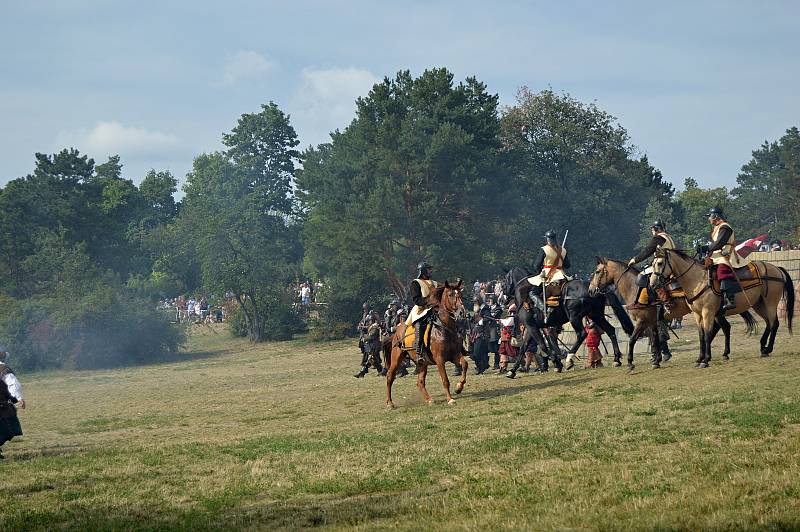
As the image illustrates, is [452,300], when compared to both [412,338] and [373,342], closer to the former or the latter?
[412,338]

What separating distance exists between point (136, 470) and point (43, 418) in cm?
1352

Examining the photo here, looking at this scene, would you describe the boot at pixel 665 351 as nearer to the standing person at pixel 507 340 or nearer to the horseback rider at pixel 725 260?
the horseback rider at pixel 725 260

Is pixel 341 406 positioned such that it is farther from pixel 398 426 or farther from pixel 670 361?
pixel 670 361

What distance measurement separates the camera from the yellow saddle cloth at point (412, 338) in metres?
20.6

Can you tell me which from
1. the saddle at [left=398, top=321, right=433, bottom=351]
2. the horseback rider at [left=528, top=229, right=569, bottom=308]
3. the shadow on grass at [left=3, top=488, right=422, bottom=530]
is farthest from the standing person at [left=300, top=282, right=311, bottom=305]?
the shadow on grass at [left=3, top=488, right=422, bottom=530]

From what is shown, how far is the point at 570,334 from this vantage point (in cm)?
3322

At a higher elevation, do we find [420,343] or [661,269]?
[661,269]

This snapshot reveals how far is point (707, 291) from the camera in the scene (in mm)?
21469

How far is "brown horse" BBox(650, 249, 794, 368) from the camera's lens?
2141cm

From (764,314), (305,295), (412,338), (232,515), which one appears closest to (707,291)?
(764,314)

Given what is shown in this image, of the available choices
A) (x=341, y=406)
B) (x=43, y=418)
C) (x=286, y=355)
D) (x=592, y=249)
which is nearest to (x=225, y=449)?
(x=341, y=406)

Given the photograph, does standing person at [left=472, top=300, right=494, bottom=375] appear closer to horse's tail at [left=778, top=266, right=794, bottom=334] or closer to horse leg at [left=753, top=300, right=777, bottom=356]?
horse leg at [left=753, top=300, right=777, bottom=356]

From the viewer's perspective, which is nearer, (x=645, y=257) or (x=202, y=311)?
(x=645, y=257)

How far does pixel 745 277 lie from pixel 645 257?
2245 mm
